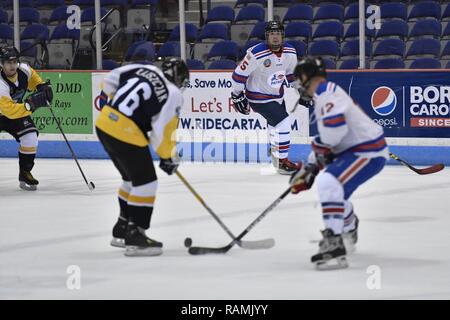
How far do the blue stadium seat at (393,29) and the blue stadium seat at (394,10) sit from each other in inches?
6.1

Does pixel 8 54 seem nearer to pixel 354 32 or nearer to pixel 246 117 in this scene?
pixel 246 117

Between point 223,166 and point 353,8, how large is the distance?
2.51 m

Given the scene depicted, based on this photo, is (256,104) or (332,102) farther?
(256,104)

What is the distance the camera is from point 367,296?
4.66 metres

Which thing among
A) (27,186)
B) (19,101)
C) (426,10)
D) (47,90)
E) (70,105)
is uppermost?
(426,10)

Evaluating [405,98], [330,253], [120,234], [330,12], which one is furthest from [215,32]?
[330,253]

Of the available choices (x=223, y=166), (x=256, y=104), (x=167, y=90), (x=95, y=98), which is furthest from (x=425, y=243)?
(x=95, y=98)

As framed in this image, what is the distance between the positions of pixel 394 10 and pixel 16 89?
4.59 m

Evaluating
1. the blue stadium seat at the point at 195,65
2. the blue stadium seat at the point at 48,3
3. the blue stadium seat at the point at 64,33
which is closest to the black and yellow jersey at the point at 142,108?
the blue stadium seat at the point at 195,65

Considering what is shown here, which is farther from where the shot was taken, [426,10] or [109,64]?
[109,64]

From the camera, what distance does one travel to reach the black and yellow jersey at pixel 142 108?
560 cm

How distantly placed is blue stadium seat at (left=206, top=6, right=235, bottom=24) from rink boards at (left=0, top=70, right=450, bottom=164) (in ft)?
4.89

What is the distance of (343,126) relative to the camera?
5234 mm

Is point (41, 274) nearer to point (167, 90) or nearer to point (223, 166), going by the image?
point (167, 90)
